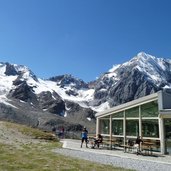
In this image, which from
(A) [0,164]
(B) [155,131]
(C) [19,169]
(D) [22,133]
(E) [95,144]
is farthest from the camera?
(D) [22,133]

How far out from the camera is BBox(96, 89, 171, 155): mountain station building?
70.1 feet

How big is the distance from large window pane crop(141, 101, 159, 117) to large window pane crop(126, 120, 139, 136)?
1.16 meters

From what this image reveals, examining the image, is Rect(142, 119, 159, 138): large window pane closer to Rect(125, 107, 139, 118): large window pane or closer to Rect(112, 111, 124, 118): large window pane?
Rect(125, 107, 139, 118): large window pane

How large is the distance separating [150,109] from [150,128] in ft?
4.88

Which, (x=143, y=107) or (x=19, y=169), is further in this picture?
(x=143, y=107)

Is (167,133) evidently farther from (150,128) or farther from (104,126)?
(104,126)

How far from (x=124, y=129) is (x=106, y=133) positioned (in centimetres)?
390

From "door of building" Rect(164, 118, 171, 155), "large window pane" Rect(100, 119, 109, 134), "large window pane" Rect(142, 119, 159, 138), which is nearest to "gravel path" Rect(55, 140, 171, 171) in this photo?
"door of building" Rect(164, 118, 171, 155)

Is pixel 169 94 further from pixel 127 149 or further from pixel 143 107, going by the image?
pixel 127 149

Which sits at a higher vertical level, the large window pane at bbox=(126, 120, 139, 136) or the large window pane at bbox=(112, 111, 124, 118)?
the large window pane at bbox=(112, 111, 124, 118)

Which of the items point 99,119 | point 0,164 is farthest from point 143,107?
point 0,164

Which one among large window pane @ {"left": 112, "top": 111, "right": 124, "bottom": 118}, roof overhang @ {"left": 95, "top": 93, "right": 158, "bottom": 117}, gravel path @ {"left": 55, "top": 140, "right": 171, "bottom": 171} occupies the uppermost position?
roof overhang @ {"left": 95, "top": 93, "right": 158, "bottom": 117}

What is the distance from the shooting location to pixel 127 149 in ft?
80.1

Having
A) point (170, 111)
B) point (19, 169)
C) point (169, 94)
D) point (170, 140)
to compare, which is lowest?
point (19, 169)
